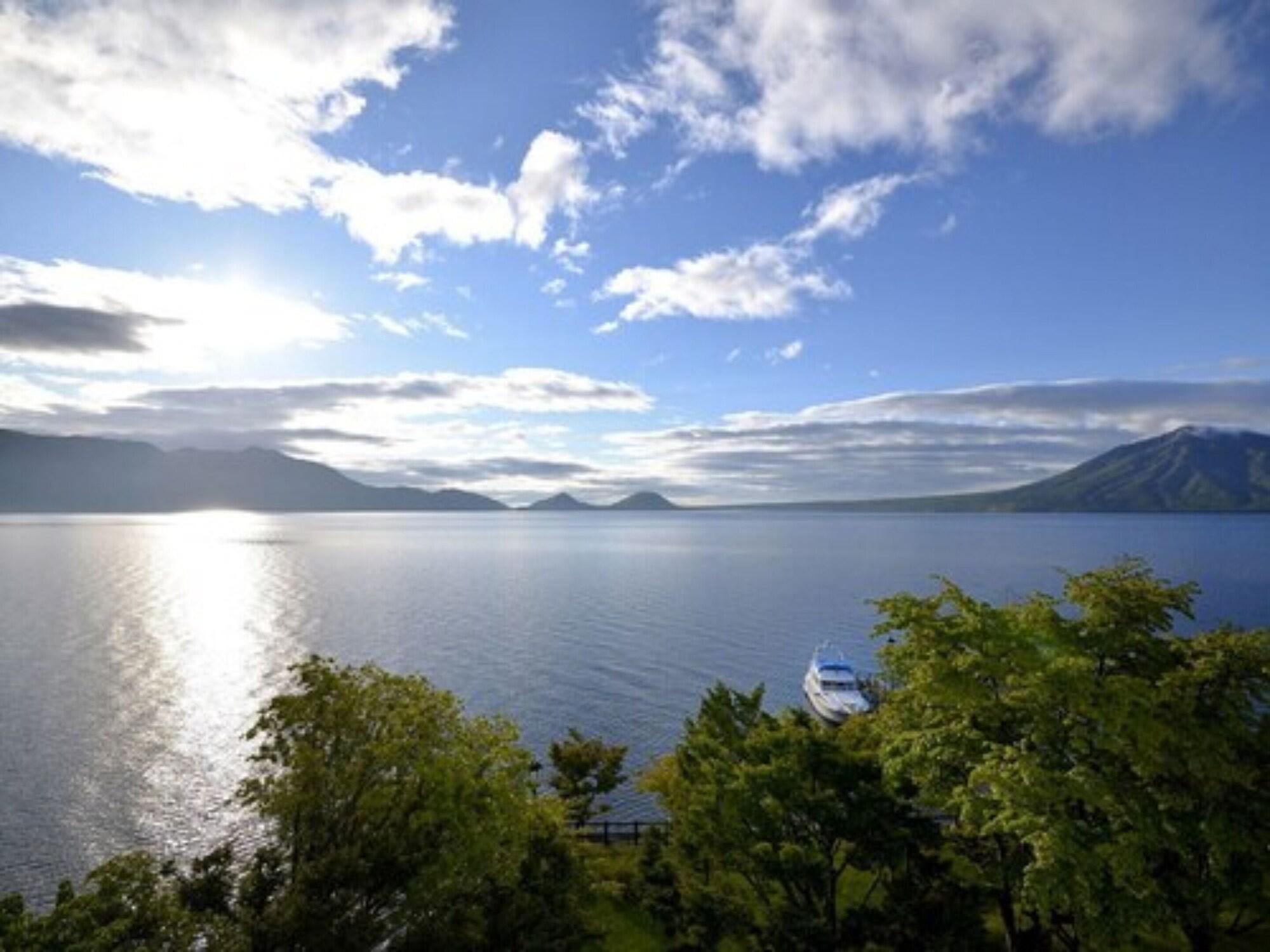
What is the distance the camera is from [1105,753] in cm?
2278

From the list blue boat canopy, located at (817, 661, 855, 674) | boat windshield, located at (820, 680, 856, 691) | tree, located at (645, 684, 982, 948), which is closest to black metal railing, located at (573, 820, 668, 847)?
tree, located at (645, 684, 982, 948)

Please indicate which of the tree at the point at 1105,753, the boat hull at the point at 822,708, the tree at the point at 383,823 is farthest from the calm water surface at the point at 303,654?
the tree at the point at 1105,753

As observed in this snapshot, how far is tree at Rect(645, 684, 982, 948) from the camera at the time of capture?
27.5 m

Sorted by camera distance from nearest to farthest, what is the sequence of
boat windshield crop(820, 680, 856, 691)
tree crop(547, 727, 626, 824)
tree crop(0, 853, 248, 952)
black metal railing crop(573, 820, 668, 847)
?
tree crop(0, 853, 248, 952)
black metal railing crop(573, 820, 668, 847)
tree crop(547, 727, 626, 824)
boat windshield crop(820, 680, 856, 691)

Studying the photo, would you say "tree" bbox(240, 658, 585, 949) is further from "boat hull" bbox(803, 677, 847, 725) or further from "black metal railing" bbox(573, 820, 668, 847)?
"boat hull" bbox(803, 677, 847, 725)

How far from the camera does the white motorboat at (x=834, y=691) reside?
7662 cm

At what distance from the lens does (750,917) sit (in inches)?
1202

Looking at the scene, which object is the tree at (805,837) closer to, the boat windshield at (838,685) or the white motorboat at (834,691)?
the white motorboat at (834,691)

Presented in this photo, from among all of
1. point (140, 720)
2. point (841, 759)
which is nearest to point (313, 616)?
point (140, 720)

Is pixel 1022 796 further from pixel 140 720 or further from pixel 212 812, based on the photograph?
pixel 140 720

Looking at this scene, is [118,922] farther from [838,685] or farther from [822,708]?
[838,685]

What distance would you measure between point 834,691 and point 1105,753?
60959 millimetres

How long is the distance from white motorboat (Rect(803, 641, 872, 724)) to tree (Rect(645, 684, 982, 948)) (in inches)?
1756

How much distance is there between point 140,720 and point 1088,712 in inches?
3289
